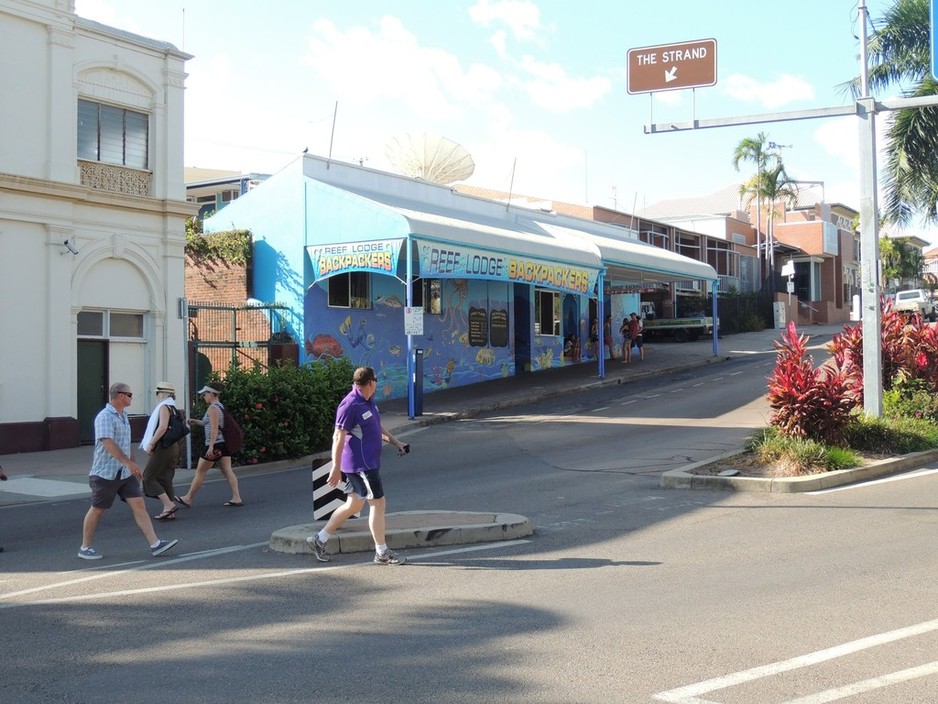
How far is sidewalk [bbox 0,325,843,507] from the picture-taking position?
620 inches

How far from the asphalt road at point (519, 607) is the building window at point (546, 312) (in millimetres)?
20287

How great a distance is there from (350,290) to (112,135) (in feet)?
23.2

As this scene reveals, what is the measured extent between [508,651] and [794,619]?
205 centimetres

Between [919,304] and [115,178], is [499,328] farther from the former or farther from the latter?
[919,304]

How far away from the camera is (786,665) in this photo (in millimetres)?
5754

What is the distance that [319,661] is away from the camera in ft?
19.6

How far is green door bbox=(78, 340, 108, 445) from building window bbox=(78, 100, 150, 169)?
4.03m

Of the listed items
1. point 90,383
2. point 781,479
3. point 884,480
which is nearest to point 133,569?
point 781,479

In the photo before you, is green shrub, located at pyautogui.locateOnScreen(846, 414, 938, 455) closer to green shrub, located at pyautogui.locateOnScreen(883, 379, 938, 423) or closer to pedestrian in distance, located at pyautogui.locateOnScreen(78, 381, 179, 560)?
green shrub, located at pyautogui.locateOnScreen(883, 379, 938, 423)

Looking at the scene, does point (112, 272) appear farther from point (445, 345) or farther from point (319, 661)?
point (319, 661)

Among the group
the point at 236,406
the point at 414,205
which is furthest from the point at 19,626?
the point at 414,205

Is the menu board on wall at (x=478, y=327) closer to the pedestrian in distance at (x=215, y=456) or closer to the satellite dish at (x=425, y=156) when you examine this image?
the satellite dish at (x=425, y=156)

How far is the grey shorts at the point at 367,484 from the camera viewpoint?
28.6 feet

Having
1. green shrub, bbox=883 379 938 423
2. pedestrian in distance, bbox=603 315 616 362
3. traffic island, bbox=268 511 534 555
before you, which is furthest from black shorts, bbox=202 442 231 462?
pedestrian in distance, bbox=603 315 616 362
